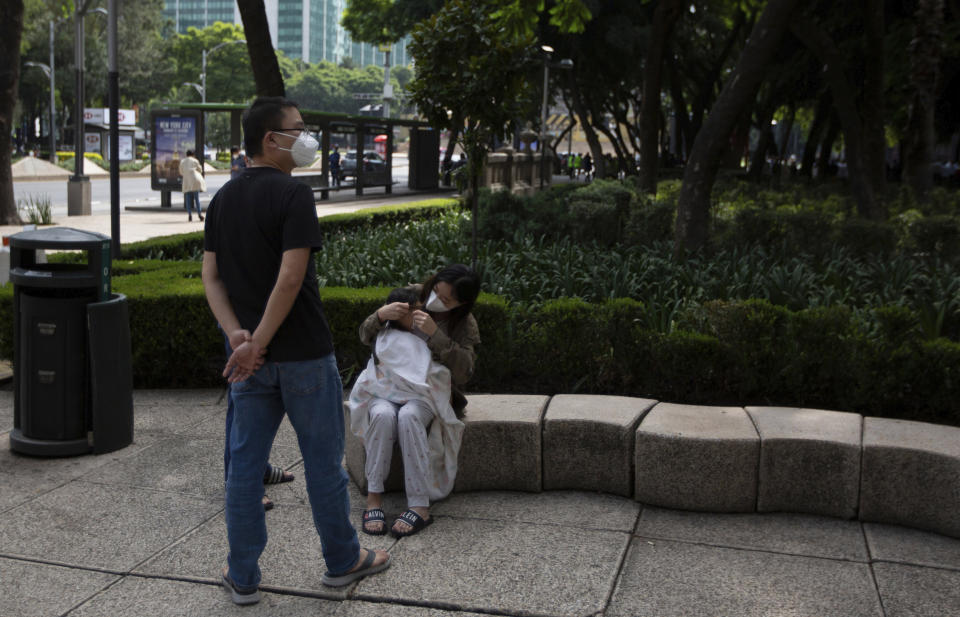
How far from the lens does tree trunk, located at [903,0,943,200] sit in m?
15.0

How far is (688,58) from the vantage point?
36969 millimetres

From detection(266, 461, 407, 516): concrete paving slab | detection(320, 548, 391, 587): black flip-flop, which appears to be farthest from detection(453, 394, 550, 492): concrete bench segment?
detection(320, 548, 391, 587): black flip-flop

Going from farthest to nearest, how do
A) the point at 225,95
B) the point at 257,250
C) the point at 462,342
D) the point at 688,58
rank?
the point at 225,95
the point at 688,58
the point at 462,342
the point at 257,250

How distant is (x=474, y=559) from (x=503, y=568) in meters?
0.15

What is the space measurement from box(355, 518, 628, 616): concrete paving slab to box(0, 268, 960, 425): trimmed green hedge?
1.92 meters

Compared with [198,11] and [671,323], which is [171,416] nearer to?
[671,323]

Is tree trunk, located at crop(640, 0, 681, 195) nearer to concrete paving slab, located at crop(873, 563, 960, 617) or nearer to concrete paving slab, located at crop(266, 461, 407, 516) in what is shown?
concrete paving slab, located at crop(266, 461, 407, 516)

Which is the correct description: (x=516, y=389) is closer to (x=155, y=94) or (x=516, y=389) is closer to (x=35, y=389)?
(x=35, y=389)

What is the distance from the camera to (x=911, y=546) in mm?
4426

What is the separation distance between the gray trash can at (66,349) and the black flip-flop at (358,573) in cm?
226

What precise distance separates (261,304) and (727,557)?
7.40 feet

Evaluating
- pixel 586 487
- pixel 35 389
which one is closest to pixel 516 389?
pixel 586 487

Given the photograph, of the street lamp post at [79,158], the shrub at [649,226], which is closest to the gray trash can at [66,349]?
the shrub at [649,226]

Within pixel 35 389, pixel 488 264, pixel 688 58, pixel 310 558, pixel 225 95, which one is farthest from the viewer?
pixel 225 95
